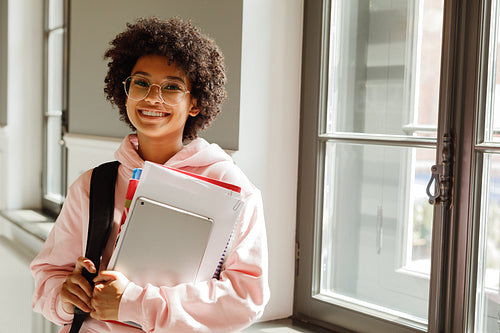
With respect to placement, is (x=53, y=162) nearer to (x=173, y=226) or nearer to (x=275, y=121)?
(x=275, y=121)

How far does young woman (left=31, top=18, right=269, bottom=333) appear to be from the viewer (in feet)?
3.22

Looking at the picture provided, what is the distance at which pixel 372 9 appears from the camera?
1.59 meters

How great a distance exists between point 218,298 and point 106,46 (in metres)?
1.64

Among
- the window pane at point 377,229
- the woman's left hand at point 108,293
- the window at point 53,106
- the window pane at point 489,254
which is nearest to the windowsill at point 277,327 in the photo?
the window pane at point 377,229

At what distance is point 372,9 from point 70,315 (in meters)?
1.10

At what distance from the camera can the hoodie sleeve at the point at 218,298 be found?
0.97m

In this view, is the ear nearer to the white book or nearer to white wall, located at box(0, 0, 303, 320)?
the white book

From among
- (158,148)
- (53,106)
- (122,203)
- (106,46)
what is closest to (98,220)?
(122,203)

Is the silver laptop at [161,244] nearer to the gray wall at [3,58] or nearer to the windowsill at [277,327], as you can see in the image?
the windowsill at [277,327]

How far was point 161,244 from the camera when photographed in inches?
38.5

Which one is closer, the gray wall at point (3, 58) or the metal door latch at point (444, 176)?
the metal door latch at point (444, 176)

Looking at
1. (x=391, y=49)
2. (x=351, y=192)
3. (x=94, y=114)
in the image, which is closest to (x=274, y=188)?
(x=351, y=192)

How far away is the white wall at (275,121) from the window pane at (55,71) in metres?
1.88

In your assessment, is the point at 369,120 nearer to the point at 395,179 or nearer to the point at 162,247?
the point at 395,179
